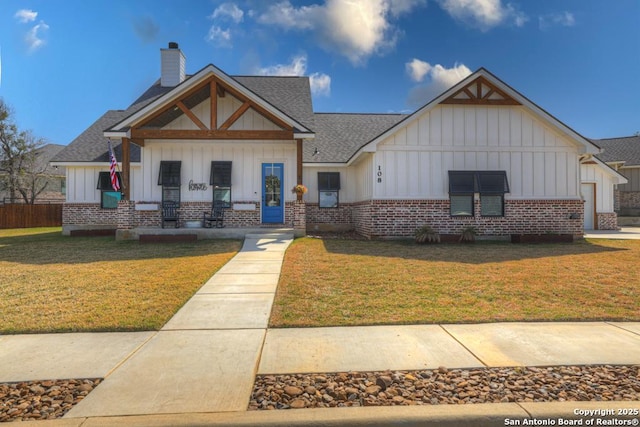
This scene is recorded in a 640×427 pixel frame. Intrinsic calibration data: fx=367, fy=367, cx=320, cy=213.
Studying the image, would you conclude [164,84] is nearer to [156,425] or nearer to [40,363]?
[40,363]

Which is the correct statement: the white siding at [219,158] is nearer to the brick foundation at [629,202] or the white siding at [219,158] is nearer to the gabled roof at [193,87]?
the gabled roof at [193,87]

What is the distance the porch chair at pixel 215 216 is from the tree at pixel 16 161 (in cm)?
2208

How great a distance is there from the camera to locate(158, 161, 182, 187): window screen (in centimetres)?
1477

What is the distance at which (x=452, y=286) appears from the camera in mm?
6426

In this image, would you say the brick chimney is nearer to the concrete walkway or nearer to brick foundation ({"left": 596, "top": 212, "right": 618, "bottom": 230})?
the concrete walkway

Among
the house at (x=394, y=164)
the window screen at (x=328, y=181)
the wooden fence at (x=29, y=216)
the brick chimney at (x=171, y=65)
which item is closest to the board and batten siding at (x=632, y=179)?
the house at (x=394, y=164)

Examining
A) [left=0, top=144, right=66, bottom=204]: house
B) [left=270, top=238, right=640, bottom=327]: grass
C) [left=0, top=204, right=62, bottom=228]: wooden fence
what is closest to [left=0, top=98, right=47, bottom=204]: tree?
[left=0, top=144, right=66, bottom=204]: house

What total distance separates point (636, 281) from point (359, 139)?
13.3 m

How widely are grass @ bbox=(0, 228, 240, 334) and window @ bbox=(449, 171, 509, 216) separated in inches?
316

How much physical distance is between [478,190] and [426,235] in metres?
2.79

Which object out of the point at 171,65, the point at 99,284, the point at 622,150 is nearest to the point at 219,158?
the point at 171,65

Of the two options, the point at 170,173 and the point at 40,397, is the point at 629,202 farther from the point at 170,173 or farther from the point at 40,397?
the point at 40,397

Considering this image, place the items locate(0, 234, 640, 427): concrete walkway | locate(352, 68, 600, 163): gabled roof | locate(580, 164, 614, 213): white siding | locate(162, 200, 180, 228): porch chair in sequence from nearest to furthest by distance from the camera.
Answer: locate(0, 234, 640, 427): concrete walkway < locate(352, 68, 600, 163): gabled roof < locate(162, 200, 180, 228): porch chair < locate(580, 164, 614, 213): white siding

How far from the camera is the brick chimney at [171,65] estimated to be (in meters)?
17.9
